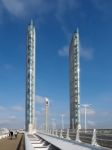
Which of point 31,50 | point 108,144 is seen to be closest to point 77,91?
point 31,50

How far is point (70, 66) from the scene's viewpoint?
420 ft

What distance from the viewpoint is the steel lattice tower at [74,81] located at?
4609 inches

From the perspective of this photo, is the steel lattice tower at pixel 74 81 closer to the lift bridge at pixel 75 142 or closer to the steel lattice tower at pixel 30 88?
the steel lattice tower at pixel 30 88

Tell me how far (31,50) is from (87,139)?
390 ft

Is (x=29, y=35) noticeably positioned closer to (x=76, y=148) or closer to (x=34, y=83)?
(x=34, y=83)

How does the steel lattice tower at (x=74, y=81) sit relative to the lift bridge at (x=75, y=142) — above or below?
above

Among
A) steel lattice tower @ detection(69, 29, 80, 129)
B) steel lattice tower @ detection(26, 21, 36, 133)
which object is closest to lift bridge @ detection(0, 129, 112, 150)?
steel lattice tower @ detection(69, 29, 80, 129)

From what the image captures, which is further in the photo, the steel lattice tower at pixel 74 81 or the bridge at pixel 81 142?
the steel lattice tower at pixel 74 81

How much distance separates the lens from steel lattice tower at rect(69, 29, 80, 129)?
117 meters

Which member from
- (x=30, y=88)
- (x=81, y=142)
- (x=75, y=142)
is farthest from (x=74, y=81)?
(x=75, y=142)

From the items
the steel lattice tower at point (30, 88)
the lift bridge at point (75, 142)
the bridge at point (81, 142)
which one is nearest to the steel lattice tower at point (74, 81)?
the steel lattice tower at point (30, 88)

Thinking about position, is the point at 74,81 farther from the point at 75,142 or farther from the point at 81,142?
the point at 75,142

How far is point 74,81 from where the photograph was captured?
397 ft

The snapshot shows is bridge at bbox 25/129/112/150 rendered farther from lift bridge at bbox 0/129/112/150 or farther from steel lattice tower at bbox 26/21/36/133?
→ steel lattice tower at bbox 26/21/36/133
